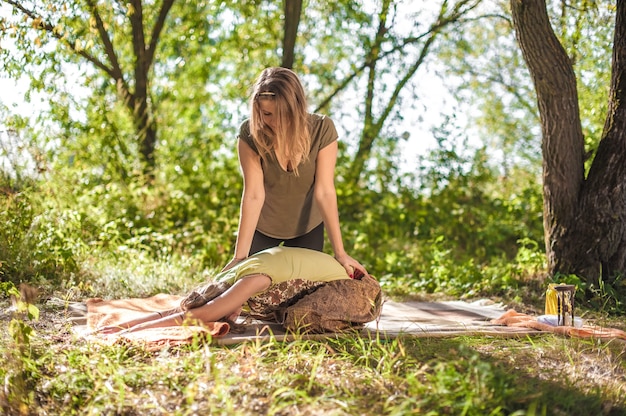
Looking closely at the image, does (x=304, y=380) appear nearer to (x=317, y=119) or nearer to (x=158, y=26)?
(x=317, y=119)

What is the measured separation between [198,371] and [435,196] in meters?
5.70

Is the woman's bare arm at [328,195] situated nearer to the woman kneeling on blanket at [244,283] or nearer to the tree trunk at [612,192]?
the woman kneeling on blanket at [244,283]

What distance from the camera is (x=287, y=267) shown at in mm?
3238

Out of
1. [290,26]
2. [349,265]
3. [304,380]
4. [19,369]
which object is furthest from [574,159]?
[19,369]

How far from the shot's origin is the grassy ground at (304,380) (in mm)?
2232

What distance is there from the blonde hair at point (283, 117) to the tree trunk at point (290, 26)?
12.5ft

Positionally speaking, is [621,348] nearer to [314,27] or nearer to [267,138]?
[267,138]

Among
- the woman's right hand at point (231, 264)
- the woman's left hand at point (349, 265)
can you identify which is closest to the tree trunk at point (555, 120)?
the woman's left hand at point (349, 265)

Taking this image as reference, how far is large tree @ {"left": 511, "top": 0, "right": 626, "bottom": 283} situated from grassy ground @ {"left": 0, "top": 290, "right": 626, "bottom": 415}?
171 cm

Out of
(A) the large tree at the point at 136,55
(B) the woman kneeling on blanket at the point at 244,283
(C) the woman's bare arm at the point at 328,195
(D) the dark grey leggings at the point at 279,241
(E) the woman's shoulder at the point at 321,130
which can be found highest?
(A) the large tree at the point at 136,55

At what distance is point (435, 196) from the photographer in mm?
7879

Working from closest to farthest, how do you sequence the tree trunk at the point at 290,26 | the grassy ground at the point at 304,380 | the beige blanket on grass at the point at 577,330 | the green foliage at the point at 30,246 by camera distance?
the grassy ground at the point at 304,380 < the beige blanket on grass at the point at 577,330 < the green foliage at the point at 30,246 < the tree trunk at the point at 290,26

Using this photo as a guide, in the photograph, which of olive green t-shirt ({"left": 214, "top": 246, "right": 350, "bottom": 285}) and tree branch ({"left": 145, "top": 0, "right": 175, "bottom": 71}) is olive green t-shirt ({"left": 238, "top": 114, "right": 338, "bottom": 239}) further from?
tree branch ({"left": 145, "top": 0, "right": 175, "bottom": 71})

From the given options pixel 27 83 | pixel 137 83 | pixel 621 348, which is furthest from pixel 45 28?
pixel 621 348
